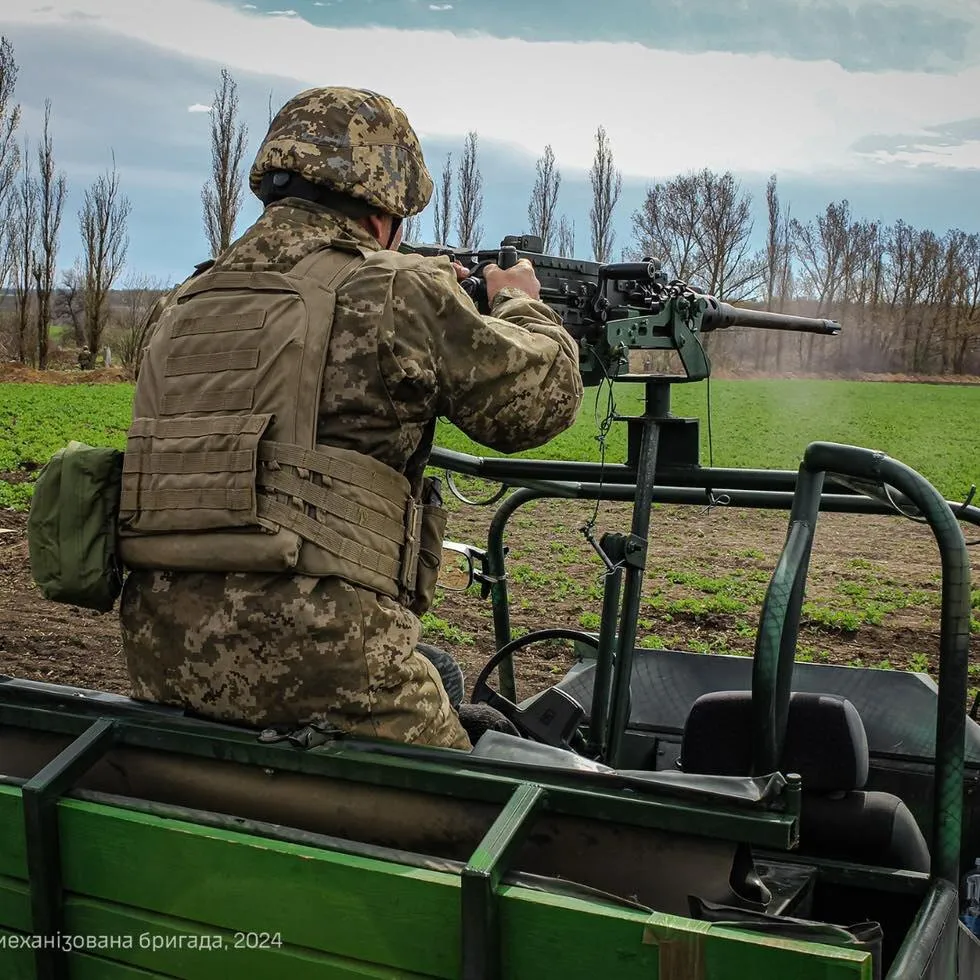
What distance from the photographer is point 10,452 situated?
17.0 meters

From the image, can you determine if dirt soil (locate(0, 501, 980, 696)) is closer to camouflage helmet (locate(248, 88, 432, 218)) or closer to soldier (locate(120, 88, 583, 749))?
soldier (locate(120, 88, 583, 749))

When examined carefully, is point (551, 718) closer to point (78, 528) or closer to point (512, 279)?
point (512, 279)

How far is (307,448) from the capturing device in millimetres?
2094

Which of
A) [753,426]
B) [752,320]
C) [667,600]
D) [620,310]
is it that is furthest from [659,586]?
[753,426]

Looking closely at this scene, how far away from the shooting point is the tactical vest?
6.79ft

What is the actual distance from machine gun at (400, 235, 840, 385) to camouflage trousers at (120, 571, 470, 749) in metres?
1.12

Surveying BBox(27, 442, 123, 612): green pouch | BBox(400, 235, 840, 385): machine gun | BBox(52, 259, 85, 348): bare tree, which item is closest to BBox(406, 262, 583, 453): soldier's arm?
BBox(400, 235, 840, 385): machine gun

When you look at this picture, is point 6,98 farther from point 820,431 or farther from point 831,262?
point 831,262

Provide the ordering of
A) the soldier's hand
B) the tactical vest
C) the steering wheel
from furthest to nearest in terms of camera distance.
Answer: the steering wheel, the soldier's hand, the tactical vest

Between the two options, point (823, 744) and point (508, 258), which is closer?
point (823, 744)

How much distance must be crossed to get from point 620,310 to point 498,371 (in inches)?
35.3

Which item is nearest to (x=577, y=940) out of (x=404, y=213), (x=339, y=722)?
(x=339, y=722)

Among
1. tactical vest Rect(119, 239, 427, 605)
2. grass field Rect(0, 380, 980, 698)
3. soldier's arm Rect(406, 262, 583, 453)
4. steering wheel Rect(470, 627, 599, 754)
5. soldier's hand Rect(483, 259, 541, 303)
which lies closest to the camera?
tactical vest Rect(119, 239, 427, 605)

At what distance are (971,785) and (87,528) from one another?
2.11 meters
